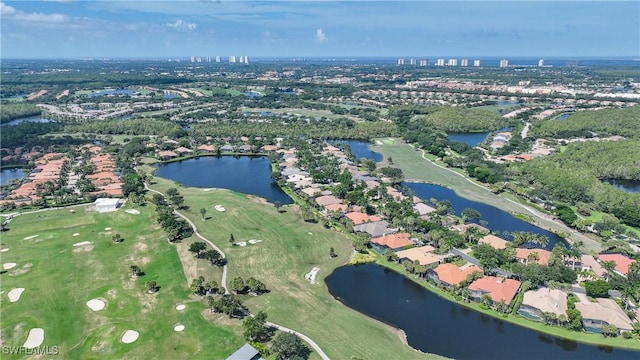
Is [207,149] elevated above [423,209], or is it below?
above

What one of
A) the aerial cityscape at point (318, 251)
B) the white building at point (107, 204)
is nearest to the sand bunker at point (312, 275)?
the aerial cityscape at point (318, 251)

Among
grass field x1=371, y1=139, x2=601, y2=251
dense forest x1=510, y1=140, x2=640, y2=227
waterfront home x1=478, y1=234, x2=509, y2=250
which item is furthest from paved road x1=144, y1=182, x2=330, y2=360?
dense forest x1=510, y1=140, x2=640, y2=227

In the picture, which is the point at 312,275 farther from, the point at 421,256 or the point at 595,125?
the point at 595,125

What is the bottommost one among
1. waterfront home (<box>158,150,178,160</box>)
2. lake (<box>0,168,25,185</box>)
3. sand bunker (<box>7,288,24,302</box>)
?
sand bunker (<box>7,288,24,302</box>)

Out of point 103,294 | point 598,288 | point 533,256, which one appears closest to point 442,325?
point 533,256

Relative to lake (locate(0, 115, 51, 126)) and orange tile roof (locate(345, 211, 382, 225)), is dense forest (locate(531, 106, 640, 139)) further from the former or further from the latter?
lake (locate(0, 115, 51, 126))

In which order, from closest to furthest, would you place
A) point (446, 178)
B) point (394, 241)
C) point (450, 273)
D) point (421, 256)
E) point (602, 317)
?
point (602, 317) < point (450, 273) < point (421, 256) < point (394, 241) < point (446, 178)

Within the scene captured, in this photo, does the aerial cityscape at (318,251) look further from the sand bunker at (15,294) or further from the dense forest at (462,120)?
the dense forest at (462,120)

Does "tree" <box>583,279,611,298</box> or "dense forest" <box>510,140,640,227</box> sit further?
"dense forest" <box>510,140,640,227</box>
